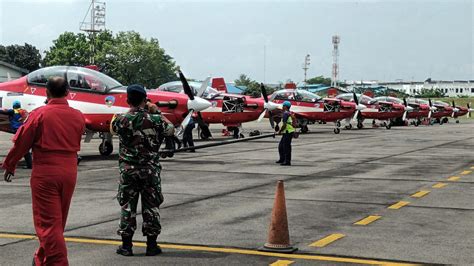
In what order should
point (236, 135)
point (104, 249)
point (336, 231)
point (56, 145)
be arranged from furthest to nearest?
point (236, 135) → point (336, 231) → point (104, 249) → point (56, 145)

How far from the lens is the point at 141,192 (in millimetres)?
7887

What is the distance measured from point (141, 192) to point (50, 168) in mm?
1877

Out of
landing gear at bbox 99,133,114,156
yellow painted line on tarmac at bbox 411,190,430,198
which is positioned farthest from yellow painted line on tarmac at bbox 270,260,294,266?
landing gear at bbox 99,133,114,156

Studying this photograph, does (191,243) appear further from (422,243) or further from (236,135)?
(236,135)

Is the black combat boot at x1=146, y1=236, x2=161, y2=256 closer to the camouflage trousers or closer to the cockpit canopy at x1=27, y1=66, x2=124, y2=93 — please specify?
the camouflage trousers

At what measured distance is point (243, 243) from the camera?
8320 mm

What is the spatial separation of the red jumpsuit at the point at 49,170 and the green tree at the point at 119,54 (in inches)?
4332

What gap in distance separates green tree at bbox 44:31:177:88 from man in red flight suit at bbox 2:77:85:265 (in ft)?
361

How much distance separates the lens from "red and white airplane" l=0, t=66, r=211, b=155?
19.8m

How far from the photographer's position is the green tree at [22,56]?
123 meters

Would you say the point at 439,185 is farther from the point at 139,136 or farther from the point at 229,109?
the point at 229,109

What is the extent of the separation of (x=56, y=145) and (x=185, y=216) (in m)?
4.36

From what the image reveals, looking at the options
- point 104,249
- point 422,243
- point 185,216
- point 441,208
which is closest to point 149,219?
point 104,249

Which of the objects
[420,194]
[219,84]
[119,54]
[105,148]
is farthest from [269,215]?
[119,54]
